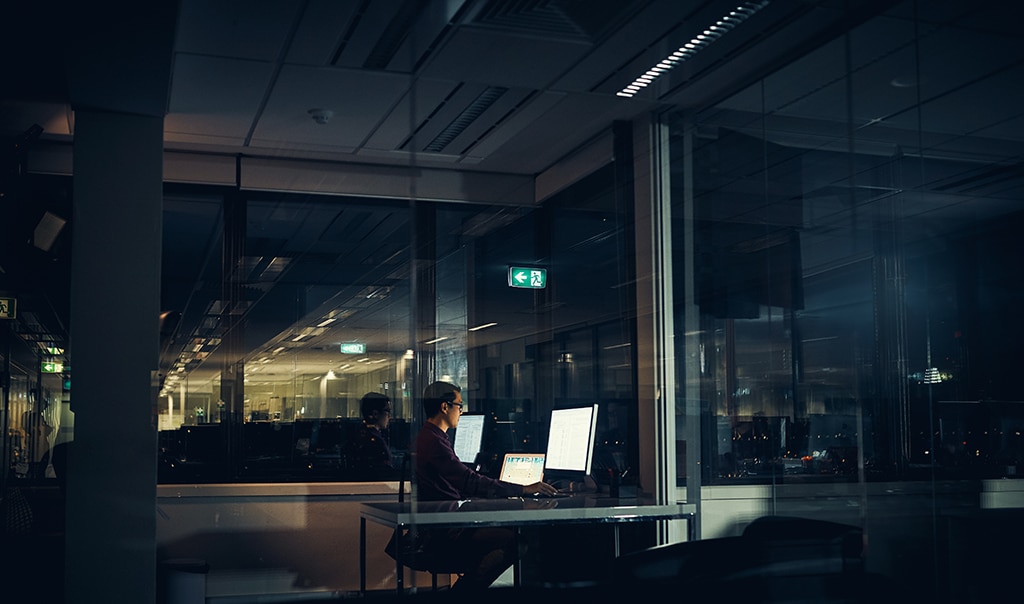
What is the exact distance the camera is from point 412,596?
6.08 m

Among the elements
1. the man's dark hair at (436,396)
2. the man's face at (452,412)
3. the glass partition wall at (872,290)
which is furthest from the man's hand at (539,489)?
the glass partition wall at (872,290)

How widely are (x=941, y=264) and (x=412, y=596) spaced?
3.58m

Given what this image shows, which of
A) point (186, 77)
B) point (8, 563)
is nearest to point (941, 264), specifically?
point (186, 77)

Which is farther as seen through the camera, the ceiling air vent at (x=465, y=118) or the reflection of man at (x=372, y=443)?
the reflection of man at (x=372, y=443)

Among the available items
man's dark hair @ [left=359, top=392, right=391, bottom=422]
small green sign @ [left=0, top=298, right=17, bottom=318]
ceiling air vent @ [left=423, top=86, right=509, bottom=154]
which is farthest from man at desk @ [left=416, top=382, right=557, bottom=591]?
small green sign @ [left=0, top=298, right=17, bottom=318]

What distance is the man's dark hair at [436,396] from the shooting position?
579cm

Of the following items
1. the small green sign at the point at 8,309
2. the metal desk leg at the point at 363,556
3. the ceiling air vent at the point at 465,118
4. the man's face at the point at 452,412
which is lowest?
the metal desk leg at the point at 363,556

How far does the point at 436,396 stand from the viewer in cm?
599

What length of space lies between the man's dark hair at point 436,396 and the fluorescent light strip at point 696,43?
6.60 feet

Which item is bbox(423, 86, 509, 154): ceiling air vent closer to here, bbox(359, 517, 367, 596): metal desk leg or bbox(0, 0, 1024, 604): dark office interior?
bbox(0, 0, 1024, 604): dark office interior

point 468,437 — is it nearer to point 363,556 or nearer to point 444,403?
point 444,403

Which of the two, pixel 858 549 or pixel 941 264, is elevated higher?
pixel 941 264

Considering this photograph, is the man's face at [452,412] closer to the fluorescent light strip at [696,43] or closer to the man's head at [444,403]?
the man's head at [444,403]

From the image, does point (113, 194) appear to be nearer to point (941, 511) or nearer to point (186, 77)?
point (186, 77)
